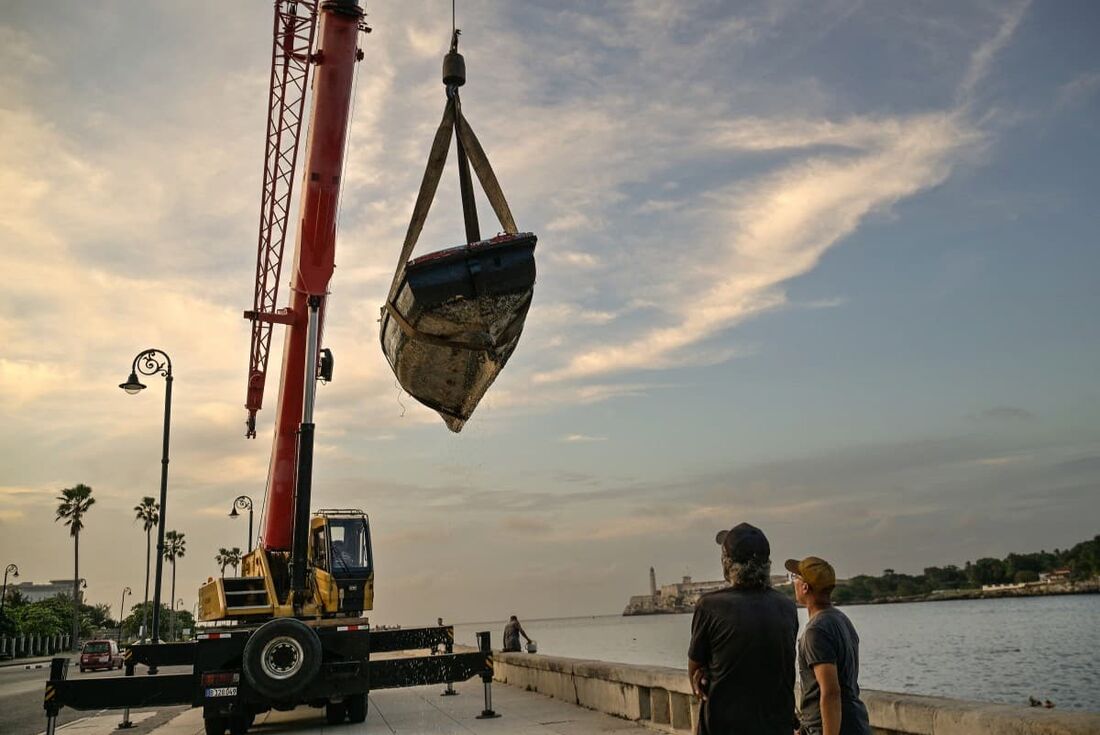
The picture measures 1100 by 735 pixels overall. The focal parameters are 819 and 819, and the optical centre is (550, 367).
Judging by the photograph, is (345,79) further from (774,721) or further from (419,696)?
(774,721)

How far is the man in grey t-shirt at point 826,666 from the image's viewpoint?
3650 mm

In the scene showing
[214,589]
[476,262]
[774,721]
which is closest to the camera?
[774,721]

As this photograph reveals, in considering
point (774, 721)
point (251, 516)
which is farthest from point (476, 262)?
point (251, 516)

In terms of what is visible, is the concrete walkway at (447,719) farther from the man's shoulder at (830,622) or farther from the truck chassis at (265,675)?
the man's shoulder at (830,622)

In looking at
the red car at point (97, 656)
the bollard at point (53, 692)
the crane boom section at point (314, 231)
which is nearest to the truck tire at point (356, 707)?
the crane boom section at point (314, 231)

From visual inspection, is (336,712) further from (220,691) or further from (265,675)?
(265,675)

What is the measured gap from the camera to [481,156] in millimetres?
7660

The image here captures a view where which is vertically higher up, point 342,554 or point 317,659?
point 342,554

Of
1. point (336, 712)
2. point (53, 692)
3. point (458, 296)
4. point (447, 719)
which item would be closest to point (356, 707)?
point (336, 712)

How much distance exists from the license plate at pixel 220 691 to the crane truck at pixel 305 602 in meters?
0.02

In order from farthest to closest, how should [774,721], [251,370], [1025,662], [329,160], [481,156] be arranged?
[1025,662], [251,370], [329,160], [481,156], [774,721]

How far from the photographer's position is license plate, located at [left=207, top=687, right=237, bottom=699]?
10422mm

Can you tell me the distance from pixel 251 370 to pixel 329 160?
1168 cm

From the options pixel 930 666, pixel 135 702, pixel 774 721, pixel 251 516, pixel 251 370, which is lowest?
pixel 930 666
